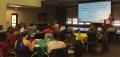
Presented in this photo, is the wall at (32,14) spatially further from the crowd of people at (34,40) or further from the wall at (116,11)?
the crowd of people at (34,40)

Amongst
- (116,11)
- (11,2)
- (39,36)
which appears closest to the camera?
(39,36)

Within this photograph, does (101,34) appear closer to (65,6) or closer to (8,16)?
(65,6)

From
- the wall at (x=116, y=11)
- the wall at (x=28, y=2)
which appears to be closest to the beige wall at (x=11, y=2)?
the wall at (x=28, y=2)

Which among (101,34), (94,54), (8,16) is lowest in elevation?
(94,54)

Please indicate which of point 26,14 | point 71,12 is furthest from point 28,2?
point 71,12

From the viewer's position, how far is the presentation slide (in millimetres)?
10551

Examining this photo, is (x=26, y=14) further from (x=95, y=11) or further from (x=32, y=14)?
(x=95, y=11)

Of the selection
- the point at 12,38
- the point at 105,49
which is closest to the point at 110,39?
A: the point at 105,49

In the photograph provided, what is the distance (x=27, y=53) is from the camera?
18.4ft

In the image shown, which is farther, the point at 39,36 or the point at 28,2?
the point at 28,2

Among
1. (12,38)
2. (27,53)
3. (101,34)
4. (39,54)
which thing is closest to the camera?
(27,53)

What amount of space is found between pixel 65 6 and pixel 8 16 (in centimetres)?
372

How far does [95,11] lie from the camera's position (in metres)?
11.2

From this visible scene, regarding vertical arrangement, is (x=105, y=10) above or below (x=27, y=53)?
above
